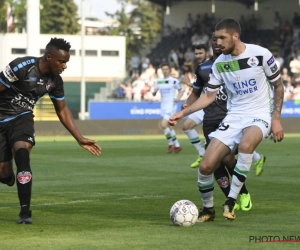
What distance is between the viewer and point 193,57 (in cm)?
4612

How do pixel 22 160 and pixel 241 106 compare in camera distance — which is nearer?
pixel 22 160

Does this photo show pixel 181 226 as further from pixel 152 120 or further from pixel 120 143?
pixel 152 120

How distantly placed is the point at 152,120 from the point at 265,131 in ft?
89.2

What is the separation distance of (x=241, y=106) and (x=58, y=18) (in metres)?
88.7

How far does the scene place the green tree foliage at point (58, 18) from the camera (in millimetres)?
97131

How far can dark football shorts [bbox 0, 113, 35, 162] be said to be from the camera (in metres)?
10.0

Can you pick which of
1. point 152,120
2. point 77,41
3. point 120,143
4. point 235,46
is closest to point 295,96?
point 152,120

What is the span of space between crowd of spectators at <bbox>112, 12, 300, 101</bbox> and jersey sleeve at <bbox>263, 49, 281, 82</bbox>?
2765cm

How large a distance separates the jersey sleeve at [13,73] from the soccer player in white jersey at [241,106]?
1799 millimetres

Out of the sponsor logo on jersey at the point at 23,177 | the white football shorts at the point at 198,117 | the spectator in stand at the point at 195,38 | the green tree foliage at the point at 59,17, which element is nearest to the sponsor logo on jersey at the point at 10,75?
the sponsor logo on jersey at the point at 23,177

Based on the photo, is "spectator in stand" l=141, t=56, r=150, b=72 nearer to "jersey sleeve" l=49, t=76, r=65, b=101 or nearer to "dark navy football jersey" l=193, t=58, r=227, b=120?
"dark navy football jersey" l=193, t=58, r=227, b=120

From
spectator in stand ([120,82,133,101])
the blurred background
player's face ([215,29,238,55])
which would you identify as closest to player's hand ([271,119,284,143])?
player's face ([215,29,238,55])

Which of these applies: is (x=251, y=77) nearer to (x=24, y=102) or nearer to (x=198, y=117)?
(x=24, y=102)

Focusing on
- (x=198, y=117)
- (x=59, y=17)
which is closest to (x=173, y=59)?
(x=198, y=117)
